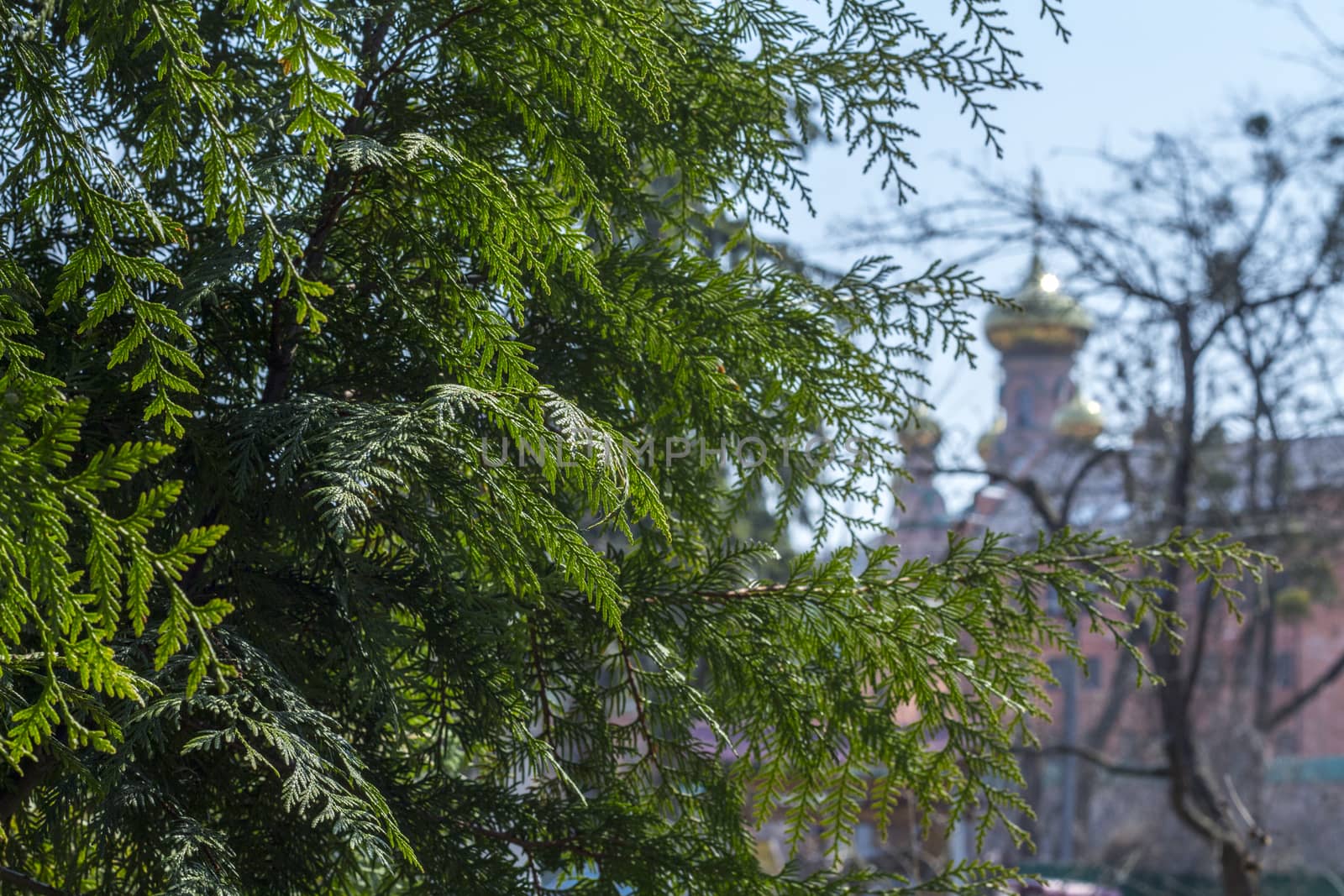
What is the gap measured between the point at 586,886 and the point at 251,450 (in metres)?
1.30

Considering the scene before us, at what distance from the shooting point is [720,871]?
340 cm

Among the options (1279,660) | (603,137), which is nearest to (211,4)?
(603,137)

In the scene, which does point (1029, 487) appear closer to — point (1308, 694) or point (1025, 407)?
point (1308, 694)

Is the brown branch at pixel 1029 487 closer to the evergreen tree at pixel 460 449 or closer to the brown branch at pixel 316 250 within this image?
the evergreen tree at pixel 460 449

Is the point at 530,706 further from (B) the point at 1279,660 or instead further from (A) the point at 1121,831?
(B) the point at 1279,660

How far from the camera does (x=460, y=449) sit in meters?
2.80

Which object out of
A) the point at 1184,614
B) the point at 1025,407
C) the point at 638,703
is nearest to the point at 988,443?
the point at 1184,614

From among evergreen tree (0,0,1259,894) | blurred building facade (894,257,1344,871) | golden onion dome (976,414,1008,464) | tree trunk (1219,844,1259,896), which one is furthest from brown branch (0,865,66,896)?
golden onion dome (976,414,1008,464)

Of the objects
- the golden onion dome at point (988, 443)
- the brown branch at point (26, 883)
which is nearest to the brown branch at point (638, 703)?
the brown branch at point (26, 883)

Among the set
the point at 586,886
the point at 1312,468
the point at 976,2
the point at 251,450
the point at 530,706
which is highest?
the point at 1312,468

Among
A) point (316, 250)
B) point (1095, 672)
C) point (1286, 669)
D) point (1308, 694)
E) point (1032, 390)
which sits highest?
point (1032, 390)

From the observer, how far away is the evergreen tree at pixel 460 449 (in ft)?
8.66

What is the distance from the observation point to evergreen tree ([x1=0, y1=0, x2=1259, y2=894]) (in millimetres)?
2641

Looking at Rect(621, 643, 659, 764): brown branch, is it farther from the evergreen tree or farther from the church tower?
the church tower
